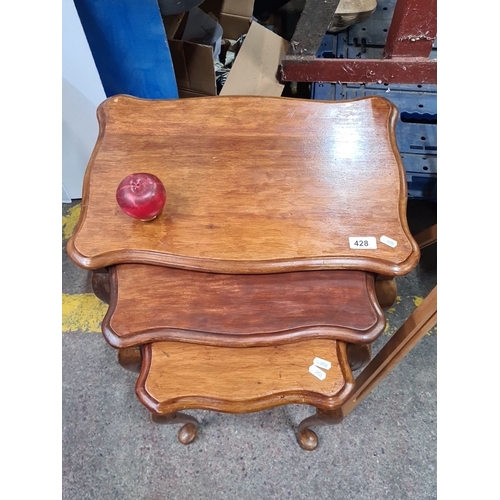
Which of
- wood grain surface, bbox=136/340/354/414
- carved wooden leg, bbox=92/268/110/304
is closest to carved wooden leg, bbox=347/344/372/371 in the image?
wood grain surface, bbox=136/340/354/414

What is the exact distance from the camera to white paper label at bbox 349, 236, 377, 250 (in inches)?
28.5

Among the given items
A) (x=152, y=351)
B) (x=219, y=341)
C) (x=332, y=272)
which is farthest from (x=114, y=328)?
(x=332, y=272)

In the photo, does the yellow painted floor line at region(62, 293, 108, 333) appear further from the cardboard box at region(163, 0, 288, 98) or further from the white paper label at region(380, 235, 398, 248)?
the white paper label at region(380, 235, 398, 248)

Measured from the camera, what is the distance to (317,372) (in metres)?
0.68

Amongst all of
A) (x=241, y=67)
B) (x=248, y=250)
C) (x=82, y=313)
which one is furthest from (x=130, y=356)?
(x=241, y=67)

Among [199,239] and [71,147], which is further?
[71,147]

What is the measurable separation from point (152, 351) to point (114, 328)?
0.07 metres

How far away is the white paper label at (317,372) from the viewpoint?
0.68 m

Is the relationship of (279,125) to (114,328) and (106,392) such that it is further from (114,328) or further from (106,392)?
(106,392)

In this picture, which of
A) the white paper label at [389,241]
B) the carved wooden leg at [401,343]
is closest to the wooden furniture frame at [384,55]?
the white paper label at [389,241]

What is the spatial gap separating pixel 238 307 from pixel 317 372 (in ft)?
0.54

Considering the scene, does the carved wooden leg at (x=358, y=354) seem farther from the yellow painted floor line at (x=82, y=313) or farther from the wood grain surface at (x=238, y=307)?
the yellow painted floor line at (x=82, y=313)

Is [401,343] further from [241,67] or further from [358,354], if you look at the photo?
[241,67]

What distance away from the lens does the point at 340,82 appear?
130cm
